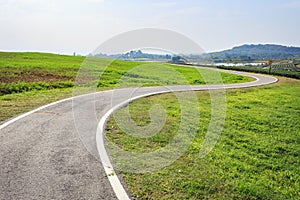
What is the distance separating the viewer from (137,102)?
1368cm

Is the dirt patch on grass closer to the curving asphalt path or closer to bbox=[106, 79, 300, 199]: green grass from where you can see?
bbox=[106, 79, 300, 199]: green grass

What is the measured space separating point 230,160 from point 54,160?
3852 mm

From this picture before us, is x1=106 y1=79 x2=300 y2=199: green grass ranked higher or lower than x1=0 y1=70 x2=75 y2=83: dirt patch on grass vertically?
lower

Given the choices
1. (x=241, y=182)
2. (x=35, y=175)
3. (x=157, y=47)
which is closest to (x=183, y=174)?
(x=241, y=182)

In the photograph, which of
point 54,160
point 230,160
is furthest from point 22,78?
point 230,160

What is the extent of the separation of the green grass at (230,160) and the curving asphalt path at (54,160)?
0.51m

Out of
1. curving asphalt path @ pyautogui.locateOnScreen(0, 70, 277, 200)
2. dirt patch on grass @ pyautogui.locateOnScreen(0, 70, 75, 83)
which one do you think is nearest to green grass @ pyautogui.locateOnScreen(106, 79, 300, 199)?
curving asphalt path @ pyautogui.locateOnScreen(0, 70, 277, 200)

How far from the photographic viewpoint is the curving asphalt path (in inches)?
185

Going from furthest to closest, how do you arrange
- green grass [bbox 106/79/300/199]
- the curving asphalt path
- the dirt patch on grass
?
the dirt patch on grass
green grass [bbox 106/79/300/199]
the curving asphalt path

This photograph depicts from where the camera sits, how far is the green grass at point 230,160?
17.2 feet

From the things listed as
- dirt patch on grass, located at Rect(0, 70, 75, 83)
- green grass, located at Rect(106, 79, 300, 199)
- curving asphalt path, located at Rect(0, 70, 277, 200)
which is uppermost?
dirt patch on grass, located at Rect(0, 70, 75, 83)

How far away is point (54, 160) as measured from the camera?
5984 millimetres

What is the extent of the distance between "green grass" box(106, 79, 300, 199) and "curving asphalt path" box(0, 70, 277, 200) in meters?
0.51

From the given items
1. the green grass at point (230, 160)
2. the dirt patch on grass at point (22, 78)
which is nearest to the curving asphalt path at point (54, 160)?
the green grass at point (230, 160)
